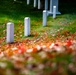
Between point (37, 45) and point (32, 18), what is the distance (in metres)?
12.7

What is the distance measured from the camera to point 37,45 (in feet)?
31.3

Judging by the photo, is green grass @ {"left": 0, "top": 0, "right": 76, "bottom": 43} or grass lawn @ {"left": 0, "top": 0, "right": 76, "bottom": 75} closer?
grass lawn @ {"left": 0, "top": 0, "right": 76, "bottom": 75}

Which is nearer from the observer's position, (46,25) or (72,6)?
(46,25)

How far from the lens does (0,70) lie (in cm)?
336

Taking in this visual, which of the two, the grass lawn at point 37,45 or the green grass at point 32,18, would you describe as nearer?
the grass lawn at point 37,45

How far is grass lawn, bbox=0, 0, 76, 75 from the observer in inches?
134

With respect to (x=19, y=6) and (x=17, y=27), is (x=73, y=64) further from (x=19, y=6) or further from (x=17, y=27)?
(x=19, y=6)

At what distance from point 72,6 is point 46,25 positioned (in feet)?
35.2

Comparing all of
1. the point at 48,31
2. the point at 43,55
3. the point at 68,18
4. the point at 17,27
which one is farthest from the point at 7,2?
the point at 43,55

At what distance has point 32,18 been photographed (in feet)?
72.8

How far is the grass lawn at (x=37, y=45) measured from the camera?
3398 millimetres

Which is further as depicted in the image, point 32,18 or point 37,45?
point 32,18

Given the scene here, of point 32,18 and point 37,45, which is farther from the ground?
point 37,45

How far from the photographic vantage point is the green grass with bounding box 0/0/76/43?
17469mm
